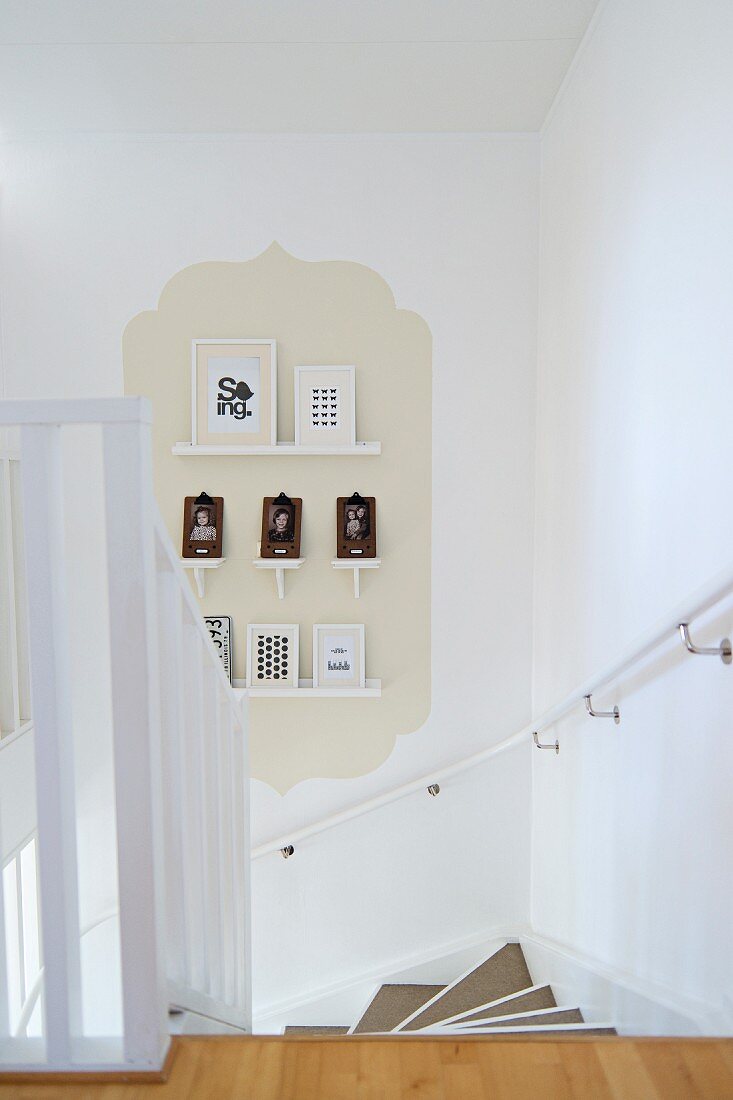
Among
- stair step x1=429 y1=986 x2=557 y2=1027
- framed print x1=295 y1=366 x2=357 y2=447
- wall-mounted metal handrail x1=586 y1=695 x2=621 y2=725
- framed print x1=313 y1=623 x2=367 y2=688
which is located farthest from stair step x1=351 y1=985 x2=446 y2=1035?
framed print x1=295 y1=366 x2=357 y2=447

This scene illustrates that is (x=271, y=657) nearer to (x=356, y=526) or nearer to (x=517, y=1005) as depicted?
(x=356, y=526)

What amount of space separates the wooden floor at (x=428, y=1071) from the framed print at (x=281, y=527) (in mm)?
1881

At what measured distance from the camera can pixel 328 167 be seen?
304 centimetres

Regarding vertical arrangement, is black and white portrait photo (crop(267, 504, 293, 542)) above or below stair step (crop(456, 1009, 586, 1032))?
above

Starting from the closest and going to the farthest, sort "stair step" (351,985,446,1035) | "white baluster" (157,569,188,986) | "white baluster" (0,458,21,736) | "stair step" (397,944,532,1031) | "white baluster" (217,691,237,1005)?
"white baluster" (157,569,188,986) < "white baluster" (217,691,237,1005) < "white baluster" (0,458,21,736) < "stair step" (397,944,532,1031) < "stair step" (351,985,446,1035)

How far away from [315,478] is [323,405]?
27 centimetres

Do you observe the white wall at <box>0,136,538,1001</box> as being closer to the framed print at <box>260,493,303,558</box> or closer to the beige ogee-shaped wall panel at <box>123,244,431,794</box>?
the beige ogee-shaped wall panel at <box>123,244,431,794</box>

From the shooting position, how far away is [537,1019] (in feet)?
8.00

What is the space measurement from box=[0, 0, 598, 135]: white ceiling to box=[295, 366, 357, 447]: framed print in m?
0.85

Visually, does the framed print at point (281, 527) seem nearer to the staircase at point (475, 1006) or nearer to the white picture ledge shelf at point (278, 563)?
the white picture ledge shelf at point (278, 563)

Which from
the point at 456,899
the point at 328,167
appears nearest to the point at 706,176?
the point at 328,167

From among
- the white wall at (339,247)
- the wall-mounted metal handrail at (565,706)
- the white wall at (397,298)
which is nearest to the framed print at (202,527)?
the white wall at (397,298)

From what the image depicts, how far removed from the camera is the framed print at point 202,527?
309 cm

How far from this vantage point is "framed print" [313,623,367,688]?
3.16m
